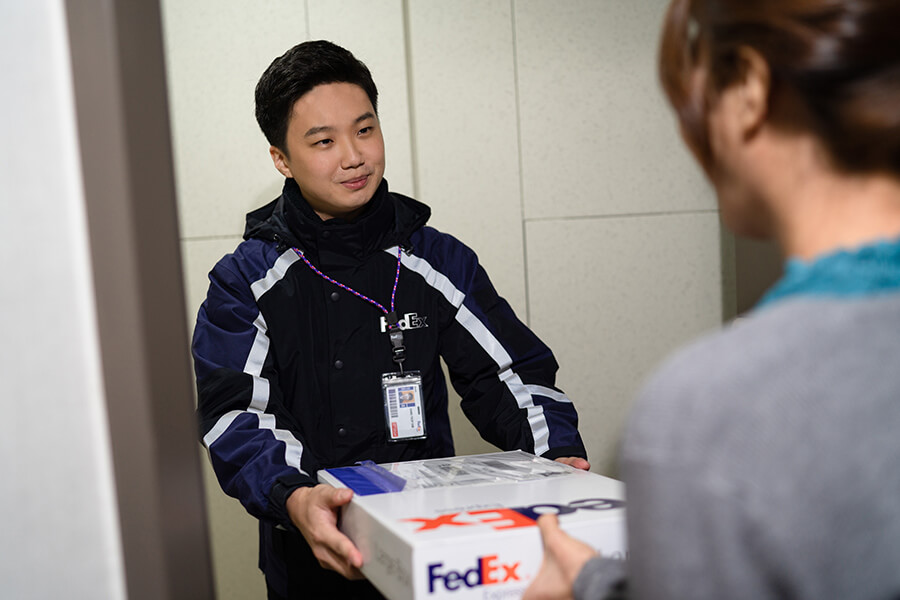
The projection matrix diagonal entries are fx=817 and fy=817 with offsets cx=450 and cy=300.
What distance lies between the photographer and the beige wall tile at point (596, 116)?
2531mm

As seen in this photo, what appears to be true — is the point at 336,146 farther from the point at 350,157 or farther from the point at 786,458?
the point at 786,458

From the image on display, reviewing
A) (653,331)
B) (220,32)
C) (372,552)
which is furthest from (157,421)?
(653,331)

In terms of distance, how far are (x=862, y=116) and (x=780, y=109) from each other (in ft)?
0.18

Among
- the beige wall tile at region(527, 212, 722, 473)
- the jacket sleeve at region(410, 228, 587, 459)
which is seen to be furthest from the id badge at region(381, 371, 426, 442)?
the beige wall tile at region(527, 212, 722, 473)

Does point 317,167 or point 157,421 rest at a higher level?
point 317,167

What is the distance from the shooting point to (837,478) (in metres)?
0.47

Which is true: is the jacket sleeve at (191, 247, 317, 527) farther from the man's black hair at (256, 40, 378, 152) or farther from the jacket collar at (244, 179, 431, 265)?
the man's black hair at (256, 40, 378, 152)

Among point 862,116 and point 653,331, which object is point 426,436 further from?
point 653,331

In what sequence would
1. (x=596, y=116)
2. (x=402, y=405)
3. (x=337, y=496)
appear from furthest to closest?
(x=596, y=116)
(x=402, y=405)
(x=337, y=496)

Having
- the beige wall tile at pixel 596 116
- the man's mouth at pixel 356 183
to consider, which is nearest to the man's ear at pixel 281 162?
the man's mouth at pixel 356 183

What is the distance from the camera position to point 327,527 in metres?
1.06

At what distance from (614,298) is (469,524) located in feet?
6.32

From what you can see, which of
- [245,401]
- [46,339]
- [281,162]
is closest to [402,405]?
[245,401]

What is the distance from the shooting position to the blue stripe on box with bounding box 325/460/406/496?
1.08 meters
